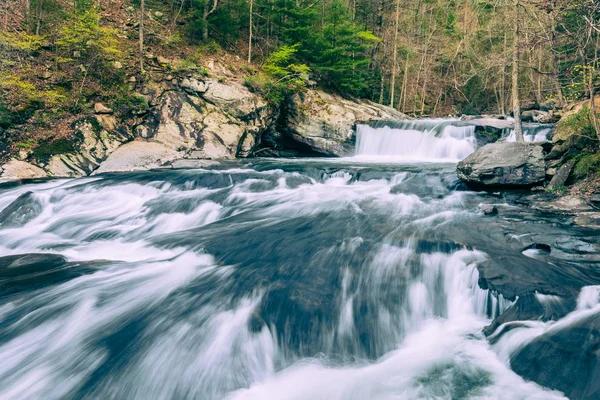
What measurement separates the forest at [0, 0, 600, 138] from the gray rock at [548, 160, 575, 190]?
144cm

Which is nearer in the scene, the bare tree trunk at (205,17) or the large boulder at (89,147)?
the large boulder at (89,147)

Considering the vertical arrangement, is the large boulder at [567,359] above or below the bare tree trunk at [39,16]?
below

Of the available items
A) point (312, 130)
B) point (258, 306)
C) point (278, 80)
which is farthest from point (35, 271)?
point (278, 80)

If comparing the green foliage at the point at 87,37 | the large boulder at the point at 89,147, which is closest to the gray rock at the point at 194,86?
the green foliage at the point at 87,37

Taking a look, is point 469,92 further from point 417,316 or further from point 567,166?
point 417,316

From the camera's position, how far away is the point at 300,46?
781 inches

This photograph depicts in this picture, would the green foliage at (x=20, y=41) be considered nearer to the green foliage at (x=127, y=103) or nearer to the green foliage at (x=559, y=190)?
the green foliage at (x=127, y=103)

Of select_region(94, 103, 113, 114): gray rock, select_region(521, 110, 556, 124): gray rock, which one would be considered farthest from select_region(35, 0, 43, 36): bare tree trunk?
select_region(521, 110, 556, 124): gray rock

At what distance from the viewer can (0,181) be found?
10.7 m

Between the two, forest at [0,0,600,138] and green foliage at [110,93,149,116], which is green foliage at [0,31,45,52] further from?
green foliage at [110,93,149,116]

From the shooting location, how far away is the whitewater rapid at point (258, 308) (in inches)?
135

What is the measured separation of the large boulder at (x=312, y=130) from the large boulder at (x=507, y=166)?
27.6 ft

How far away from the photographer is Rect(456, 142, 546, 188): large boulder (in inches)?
320

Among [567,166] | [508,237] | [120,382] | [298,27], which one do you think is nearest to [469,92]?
[298,27]
